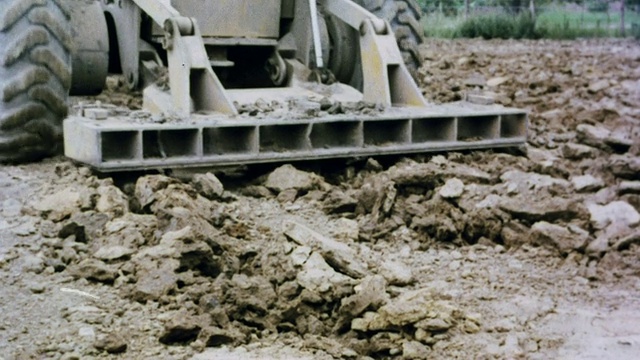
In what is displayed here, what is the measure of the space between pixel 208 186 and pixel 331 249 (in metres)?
1.12

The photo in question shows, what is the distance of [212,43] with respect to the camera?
22.0 ft

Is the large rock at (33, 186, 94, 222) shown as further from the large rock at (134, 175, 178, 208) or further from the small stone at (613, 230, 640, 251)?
the small stone at (613, 230, 640, 251)

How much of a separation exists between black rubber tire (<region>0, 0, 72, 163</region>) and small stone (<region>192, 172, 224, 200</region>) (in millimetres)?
1040

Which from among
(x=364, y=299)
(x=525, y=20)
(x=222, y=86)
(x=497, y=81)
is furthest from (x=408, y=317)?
(x=525, y=20)

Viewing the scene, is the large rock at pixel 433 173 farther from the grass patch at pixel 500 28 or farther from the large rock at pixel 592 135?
the grass patch at pixel 500 28

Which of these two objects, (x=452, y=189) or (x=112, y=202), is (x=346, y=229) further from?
(x=112, y=202)

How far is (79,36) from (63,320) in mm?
3054

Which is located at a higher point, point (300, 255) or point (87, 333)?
point (300, 255)

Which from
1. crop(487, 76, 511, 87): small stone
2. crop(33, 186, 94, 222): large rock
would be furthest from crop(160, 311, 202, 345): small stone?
crop(487, 76, 511, 87): small stone

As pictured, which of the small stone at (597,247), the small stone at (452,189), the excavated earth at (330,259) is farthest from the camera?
the small stone at (452,189)

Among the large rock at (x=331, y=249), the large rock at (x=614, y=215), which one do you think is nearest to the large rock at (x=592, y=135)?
the large rock at (x=614, y=215)

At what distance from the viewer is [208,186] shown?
17.8 ft

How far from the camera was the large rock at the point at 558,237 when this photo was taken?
508 centimetres

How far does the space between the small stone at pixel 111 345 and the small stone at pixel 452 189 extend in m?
2.34
